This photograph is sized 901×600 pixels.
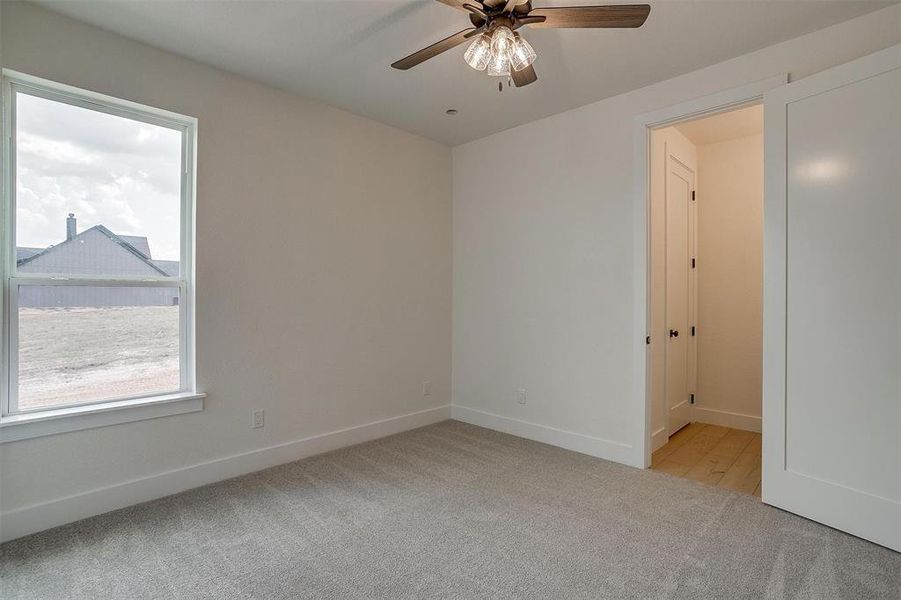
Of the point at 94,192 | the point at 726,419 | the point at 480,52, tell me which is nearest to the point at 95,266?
the point at 94,192

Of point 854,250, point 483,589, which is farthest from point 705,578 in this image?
point 854,250

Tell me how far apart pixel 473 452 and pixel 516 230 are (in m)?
A: 1.93

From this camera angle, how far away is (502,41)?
1885mm

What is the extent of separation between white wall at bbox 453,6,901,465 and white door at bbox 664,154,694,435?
75 centimetres

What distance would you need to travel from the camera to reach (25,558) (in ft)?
6.65

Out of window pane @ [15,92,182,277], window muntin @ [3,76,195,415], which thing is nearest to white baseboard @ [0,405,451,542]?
window muntin @ [3,76,195,415]

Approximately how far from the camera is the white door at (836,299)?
210cm

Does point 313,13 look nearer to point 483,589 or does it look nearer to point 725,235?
point 483,589

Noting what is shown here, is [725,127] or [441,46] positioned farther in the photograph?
[725,127]

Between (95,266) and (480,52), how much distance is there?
242 cm

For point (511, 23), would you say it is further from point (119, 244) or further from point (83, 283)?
point (83, 283)

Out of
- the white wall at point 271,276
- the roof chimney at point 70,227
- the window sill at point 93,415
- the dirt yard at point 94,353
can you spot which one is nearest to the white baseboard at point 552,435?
the white wall at point 271,276

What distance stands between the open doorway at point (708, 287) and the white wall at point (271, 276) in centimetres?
198

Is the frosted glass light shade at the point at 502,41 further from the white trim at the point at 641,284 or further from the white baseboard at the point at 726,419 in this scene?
the white baseboard at the point at 726,419
